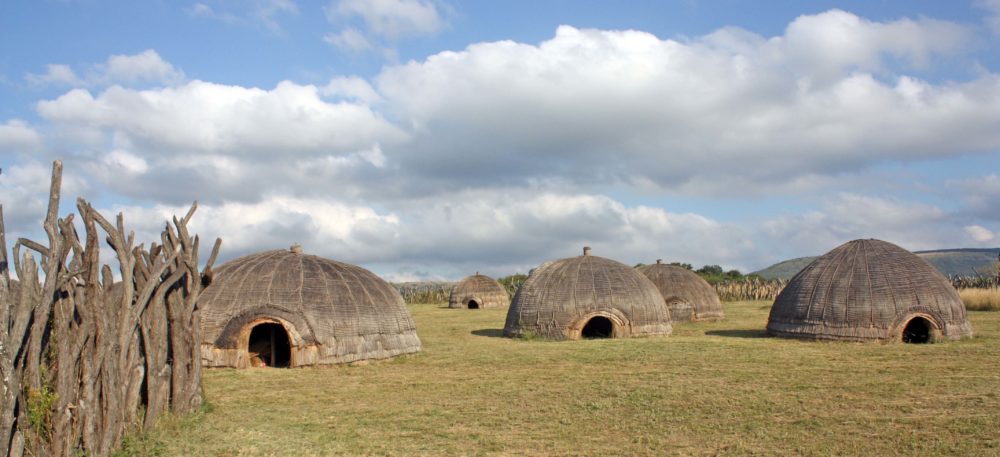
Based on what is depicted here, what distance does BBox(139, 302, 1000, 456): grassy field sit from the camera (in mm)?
9844

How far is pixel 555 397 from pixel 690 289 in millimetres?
22341

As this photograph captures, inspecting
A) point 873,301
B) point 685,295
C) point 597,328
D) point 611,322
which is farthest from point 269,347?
point 685,295

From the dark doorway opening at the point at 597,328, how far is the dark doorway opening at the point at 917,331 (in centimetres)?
938

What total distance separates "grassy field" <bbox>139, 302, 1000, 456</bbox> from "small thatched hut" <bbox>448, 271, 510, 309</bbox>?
33311 mm

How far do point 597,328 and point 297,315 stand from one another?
39.9ft

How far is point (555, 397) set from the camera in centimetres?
1335

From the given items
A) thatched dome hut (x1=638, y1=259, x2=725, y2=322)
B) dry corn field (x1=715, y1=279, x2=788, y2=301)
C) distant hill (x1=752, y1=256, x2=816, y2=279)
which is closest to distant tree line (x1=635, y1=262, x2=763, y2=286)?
dry corn field (x1=715, y1=279, x2=788, y2=301)

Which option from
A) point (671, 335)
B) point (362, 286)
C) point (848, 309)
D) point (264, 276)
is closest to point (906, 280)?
point (848, 309)


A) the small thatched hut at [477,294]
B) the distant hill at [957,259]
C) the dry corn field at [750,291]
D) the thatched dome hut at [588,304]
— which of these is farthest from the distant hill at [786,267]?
the thatched dome hut at [588,304]

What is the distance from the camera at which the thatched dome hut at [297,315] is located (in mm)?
17938

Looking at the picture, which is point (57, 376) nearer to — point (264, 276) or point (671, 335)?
point (264, 276)

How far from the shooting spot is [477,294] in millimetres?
54000

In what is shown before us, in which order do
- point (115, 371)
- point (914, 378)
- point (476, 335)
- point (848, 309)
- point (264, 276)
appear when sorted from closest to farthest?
point (115, 371) < point (914, 378) < point (264, 276) < point (848, 309) < point (476, 335)

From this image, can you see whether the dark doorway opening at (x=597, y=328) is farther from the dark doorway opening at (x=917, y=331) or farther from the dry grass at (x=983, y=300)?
the dry grass at (x=983, y=300)
